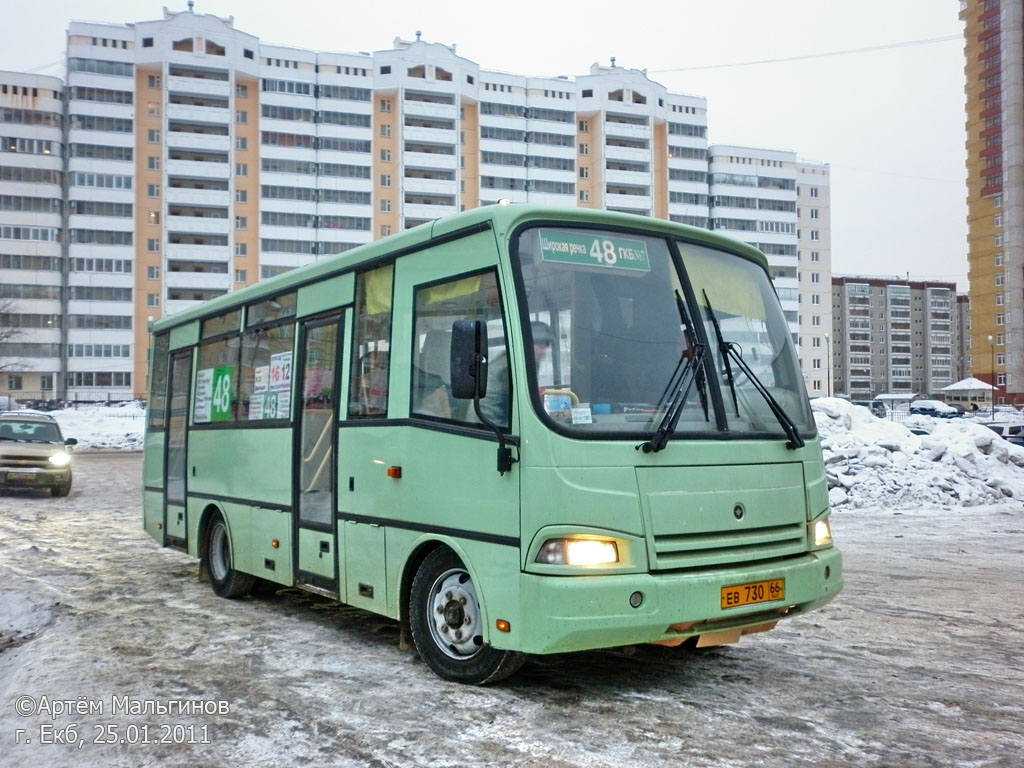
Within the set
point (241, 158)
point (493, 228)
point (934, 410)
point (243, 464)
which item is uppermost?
point (241, 158)

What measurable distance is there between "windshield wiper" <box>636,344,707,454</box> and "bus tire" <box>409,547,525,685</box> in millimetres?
1431

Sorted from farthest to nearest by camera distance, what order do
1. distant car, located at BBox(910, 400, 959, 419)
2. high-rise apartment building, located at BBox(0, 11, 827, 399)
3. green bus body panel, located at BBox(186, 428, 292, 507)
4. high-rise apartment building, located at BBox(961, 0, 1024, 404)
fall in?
high-rise apartment building, located at BBox(961, 0, 1024, 404)
high-rise apartment building, located at BBox(0, 11, 827, 399)
distant car, located at BBox(910, 400, 959, 419)
green bus body panel, located at BBox(186, 428, 292, 507)

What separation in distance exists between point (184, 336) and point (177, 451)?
1322mm

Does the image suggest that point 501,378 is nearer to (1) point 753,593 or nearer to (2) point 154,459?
(1) point 753,593

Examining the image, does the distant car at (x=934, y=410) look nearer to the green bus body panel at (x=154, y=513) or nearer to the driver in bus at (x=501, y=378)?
the green bus body panel at (x=154, y=513)

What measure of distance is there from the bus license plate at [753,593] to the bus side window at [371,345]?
2.69 metres

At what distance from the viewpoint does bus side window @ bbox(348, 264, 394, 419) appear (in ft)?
23.2

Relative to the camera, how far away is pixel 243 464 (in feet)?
30.5

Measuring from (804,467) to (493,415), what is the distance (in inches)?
82.9

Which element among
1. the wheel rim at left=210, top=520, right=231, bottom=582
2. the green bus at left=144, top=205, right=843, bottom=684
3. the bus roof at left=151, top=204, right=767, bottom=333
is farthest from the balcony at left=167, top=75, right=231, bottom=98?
the green bus at left=144, top=205, right=843, bottom=684

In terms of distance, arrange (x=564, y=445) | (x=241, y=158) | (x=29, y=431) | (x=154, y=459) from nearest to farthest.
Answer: (x=564, y=445)
(x=154, y=459)
(x=29, y=431)
(x=241, y=158)

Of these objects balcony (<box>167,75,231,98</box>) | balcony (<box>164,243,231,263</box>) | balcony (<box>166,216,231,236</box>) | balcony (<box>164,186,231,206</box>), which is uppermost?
balcony (<box>167,75,231,98</box>)

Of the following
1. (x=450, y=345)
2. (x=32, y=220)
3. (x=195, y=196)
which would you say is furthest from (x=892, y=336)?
(x=450, y=345)

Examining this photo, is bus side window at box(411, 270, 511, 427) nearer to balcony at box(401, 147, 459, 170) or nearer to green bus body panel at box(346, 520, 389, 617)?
green bus body panel at box(346, 520, 389, 617)
